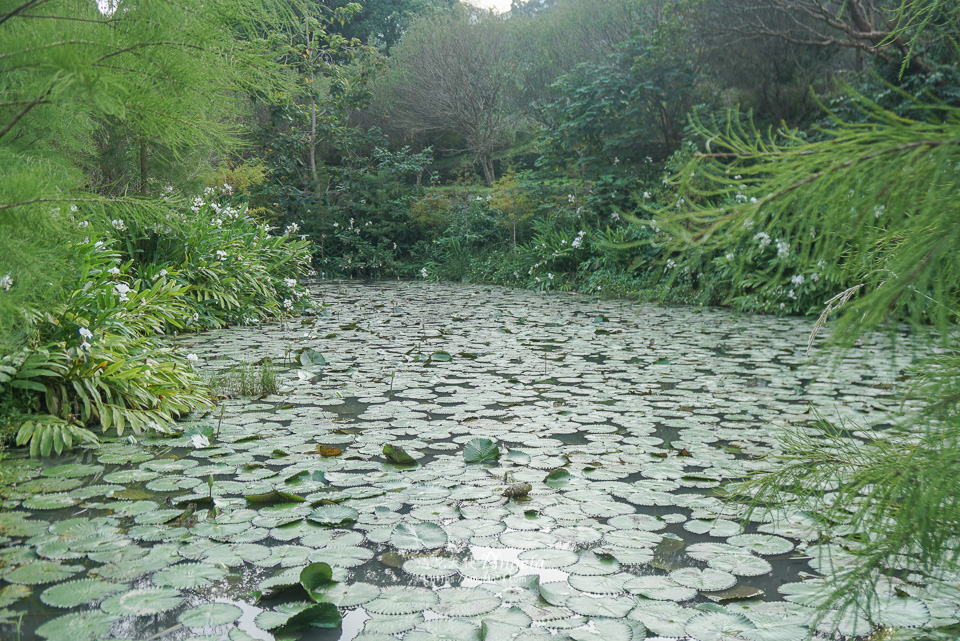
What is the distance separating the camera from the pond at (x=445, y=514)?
1.73 metres

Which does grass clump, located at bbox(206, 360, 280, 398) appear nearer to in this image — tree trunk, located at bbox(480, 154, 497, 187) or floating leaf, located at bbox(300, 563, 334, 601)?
floating leaf, located at bbox(300, 563, 334, 601)

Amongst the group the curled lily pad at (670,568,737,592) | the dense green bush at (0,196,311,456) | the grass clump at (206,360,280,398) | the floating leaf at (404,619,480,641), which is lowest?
the curled lily pad at (670,568,737,592)

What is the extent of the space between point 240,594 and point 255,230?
702cm

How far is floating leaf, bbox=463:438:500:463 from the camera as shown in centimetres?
291

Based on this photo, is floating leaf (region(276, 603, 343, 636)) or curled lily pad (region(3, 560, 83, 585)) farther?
curled lily pad (region(3, 560, 83, 585))

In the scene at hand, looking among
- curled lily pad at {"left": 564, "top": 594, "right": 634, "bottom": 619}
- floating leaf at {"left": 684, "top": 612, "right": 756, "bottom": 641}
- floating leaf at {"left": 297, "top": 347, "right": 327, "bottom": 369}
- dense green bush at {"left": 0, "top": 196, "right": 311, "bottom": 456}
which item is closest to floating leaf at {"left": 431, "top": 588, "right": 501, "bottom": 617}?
curled lily pad at {"left": 564, "top": 594, "right": 634, "bottom": 619}

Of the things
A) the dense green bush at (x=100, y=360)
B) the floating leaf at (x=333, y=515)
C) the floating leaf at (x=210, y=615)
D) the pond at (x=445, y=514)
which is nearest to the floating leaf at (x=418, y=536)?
the pond at (x=445, y=514)

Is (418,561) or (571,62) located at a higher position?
(571,62)

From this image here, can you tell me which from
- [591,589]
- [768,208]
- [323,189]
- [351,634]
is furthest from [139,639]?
[323,189]

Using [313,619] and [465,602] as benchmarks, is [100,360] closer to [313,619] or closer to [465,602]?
[313,619]

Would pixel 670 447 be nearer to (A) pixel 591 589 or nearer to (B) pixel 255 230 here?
(A) pixel 591 589

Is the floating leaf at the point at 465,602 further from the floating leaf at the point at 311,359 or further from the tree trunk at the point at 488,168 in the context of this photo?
the tree trunk at the point at 488,168

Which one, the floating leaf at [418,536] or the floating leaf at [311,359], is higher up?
the floating leaf at [311,359]

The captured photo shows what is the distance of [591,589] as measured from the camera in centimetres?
186
